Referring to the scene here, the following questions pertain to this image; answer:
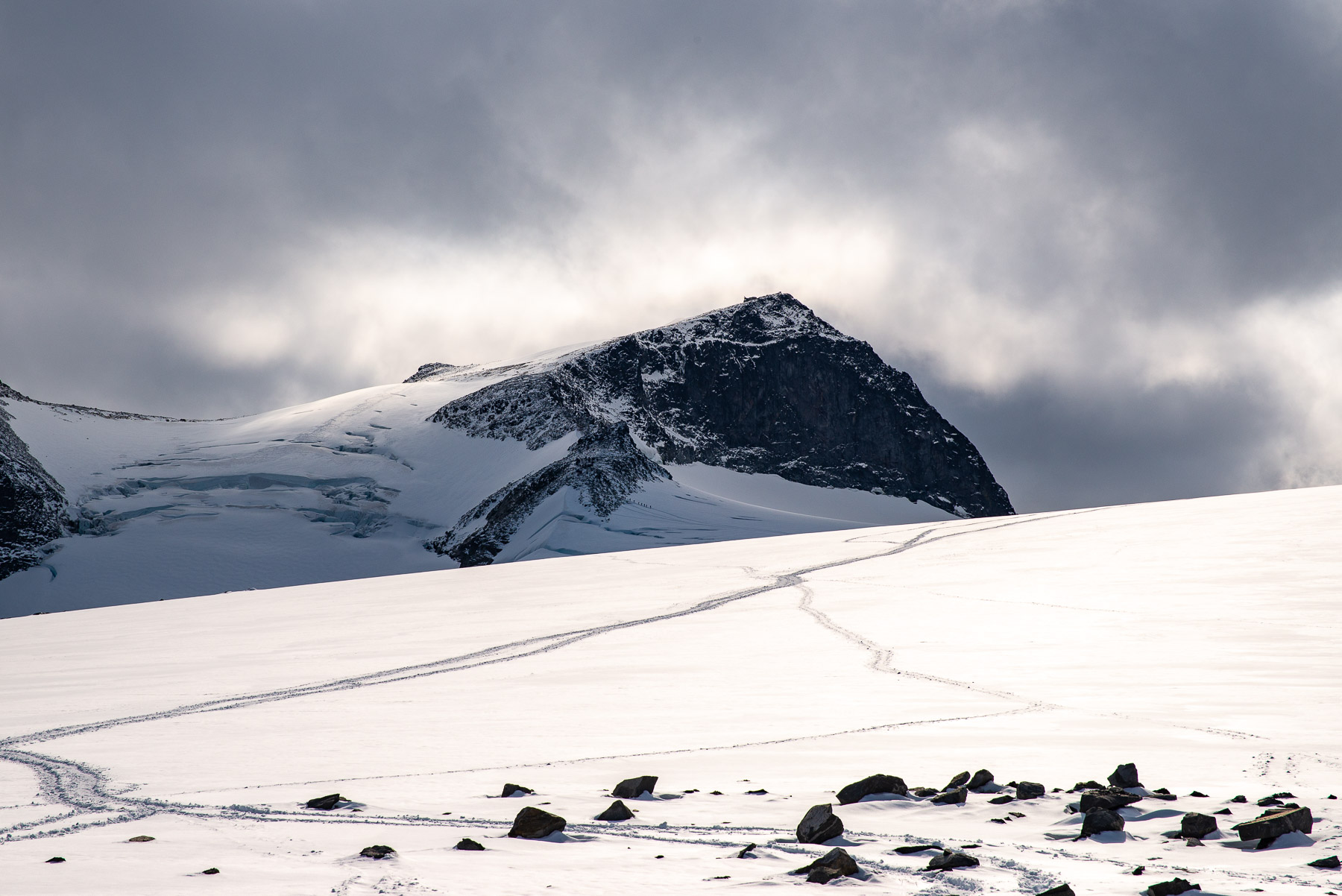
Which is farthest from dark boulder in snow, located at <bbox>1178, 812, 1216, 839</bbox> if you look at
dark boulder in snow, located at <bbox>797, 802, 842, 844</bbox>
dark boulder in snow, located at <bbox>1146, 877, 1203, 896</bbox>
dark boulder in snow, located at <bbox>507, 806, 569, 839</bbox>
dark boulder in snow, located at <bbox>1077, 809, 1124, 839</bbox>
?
dark boulder in snow, located at <bbox>507, 806, 569, 839</bbox>

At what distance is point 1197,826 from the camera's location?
17.5ft

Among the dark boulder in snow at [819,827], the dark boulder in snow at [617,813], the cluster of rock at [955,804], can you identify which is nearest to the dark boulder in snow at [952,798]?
the cluster of rock at [955,804]

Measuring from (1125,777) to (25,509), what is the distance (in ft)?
345

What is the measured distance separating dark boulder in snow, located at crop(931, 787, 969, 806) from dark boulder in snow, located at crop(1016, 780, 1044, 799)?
37 centimetres

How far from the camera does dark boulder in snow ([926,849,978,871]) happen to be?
492cm

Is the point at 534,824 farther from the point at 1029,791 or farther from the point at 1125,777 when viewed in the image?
the point at 1125,777

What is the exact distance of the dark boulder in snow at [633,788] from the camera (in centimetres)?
654

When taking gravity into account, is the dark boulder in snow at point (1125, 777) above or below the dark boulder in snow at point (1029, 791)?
above

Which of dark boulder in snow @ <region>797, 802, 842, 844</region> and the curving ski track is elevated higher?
dark boulder in snow @ <region>797, 802, 842, 844</region>

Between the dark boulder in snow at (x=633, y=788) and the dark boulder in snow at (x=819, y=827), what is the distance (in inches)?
54.0

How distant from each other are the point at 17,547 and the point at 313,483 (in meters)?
25.9

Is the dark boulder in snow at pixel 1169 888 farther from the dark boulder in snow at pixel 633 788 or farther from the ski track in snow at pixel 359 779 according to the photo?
the dark boulder in snow at pixel 633 788

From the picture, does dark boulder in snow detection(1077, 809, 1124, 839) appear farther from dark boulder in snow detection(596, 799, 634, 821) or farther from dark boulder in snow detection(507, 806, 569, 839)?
dark boulder in snow detection(507, 806, 569, 839)

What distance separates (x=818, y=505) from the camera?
16350 cm
